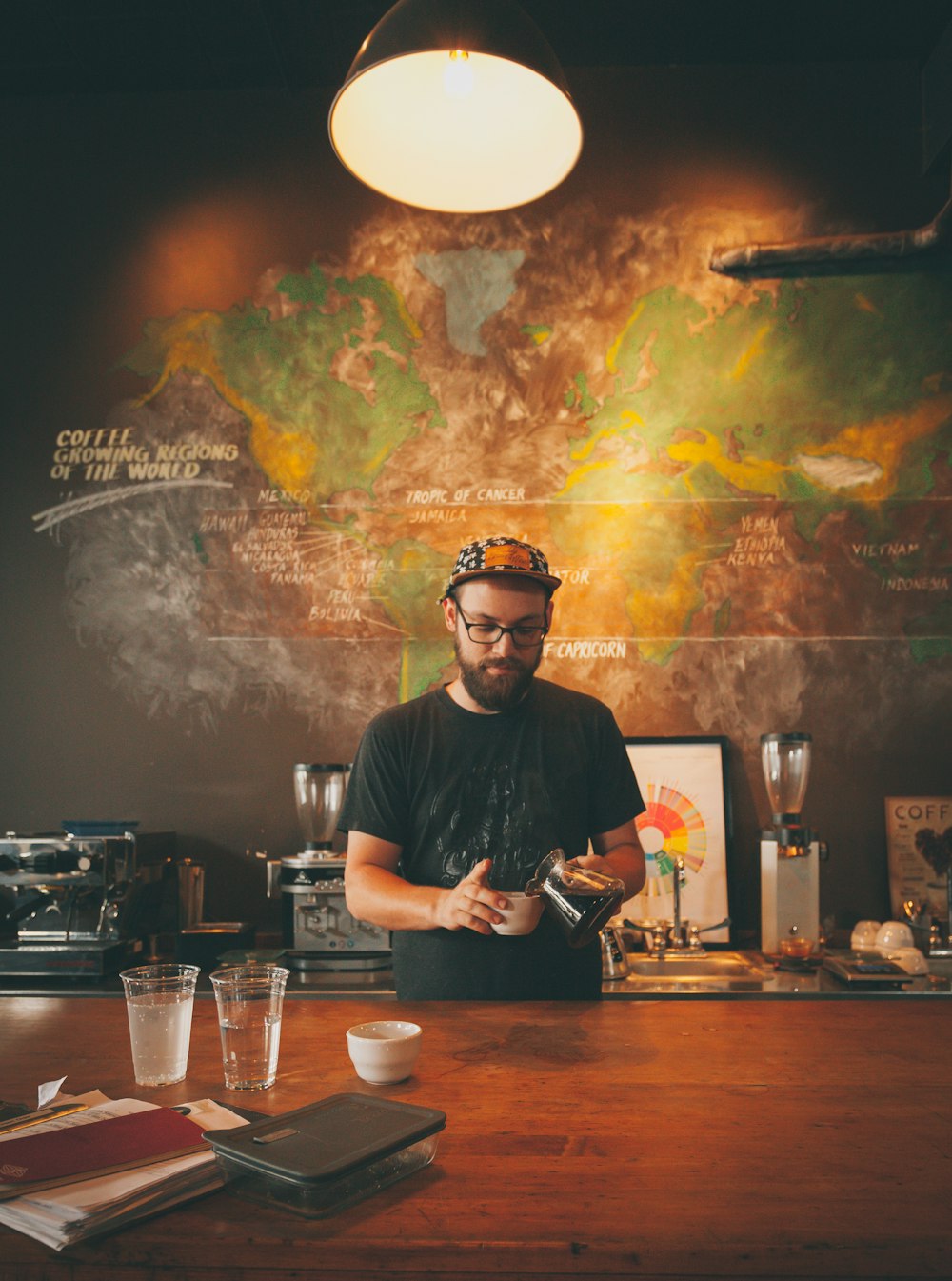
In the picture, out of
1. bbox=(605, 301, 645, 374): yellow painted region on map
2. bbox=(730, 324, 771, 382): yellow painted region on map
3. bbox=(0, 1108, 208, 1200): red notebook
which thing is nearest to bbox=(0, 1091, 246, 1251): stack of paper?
bbox=(0, 1108, 208, 1200): red notebook

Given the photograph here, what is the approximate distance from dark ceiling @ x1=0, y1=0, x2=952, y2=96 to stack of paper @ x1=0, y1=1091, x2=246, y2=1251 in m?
3.48

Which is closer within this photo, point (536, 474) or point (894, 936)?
point (894, 936)

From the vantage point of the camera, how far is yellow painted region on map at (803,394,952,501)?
3314mm

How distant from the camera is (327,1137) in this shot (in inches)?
39.5

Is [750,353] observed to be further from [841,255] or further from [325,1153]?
[325,1153]

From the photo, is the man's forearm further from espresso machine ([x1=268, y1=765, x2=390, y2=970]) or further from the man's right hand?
espresso machine ([x1=268, y1=765, x2=390, y2=970])

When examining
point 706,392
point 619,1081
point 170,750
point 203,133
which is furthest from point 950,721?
point 203,133

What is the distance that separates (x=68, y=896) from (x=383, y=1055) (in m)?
1.89

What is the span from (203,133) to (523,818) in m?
2.97

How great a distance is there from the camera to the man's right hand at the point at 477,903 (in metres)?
1.59

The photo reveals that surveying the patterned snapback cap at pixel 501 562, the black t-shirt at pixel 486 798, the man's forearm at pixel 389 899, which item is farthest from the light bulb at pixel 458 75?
the man's forearm at pixel 389 899

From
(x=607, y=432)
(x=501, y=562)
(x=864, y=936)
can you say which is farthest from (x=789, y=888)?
(x=607, y=432)

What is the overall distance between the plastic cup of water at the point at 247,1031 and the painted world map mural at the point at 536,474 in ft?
6.75

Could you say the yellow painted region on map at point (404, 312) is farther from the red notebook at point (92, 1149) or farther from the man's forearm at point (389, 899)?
the red notebook at point (92, 1149)
